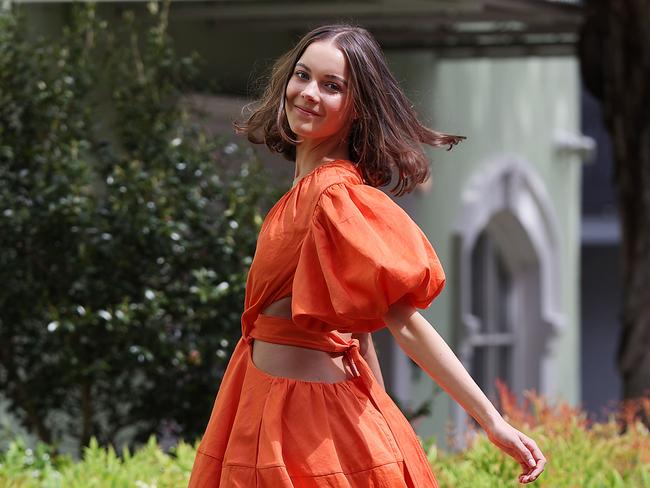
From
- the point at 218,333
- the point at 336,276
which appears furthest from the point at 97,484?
the point at 336,276

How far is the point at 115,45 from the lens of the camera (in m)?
6.05

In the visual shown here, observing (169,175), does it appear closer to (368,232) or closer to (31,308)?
(31,308)

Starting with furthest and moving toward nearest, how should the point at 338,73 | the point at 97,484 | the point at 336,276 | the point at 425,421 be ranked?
1. the point at 425,421
2. the point at 97,484
3. the point at 338,73
4. the point at 336,276

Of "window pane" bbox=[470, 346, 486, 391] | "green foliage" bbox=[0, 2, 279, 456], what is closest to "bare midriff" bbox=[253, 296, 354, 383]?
"green foliage" bbox=[0, 2, 279, 456]

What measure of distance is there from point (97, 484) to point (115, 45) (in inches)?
101

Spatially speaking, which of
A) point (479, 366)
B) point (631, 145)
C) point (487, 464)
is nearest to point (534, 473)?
point (487, 464)

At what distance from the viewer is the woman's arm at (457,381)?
2586 millimetres

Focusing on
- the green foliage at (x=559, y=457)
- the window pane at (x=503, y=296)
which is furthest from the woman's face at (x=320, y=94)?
the window pane at (x=503, y=296)

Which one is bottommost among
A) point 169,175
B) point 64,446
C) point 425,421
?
point 425,421

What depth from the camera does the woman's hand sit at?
258 cm

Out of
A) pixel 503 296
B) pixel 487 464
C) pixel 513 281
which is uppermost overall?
pixel 487 464

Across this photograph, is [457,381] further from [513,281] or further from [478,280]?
[513,281]

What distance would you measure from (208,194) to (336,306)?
322 cm

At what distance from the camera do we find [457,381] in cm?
259
